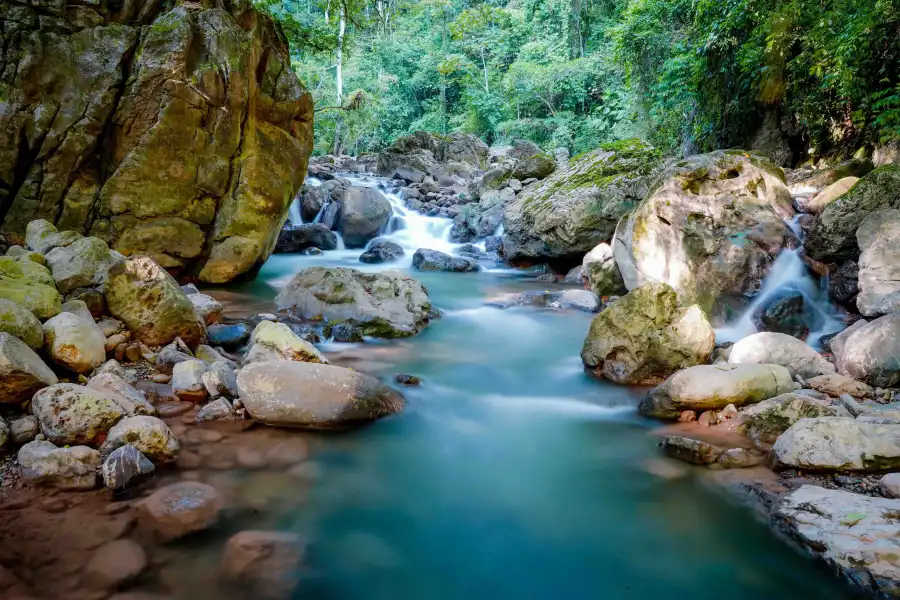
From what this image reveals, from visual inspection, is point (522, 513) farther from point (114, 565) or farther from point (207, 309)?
point (207, 309)

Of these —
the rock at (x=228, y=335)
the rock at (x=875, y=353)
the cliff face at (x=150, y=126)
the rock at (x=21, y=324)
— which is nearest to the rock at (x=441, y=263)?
the cliff face at (x=150, y=126)

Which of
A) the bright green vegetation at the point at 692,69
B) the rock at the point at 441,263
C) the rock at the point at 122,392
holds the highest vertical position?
the bright green vegetation at the point at 692,69

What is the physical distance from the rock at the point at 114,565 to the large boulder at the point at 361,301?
13.1ft

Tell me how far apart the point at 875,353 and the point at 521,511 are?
11.5ft

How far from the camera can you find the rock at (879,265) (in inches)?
213

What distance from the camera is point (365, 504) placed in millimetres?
3494

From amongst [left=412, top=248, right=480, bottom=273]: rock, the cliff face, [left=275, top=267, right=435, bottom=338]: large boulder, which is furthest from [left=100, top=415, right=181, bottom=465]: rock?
[left=412, top=248, right=480, bottom=273]: rock

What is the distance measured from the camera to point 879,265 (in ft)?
18.5

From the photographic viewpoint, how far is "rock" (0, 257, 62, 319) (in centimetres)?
418

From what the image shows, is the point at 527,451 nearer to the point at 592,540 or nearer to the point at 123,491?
the point at 592,540

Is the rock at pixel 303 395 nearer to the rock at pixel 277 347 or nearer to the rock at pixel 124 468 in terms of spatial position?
the rock at pixel 277 347

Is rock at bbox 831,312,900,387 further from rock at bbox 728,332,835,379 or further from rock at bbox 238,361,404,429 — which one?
rock at bbox 238,361,404,429

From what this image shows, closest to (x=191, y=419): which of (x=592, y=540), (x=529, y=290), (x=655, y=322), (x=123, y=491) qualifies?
(x=123, y=491)

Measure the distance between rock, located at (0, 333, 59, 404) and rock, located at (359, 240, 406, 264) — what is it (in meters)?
8.61
